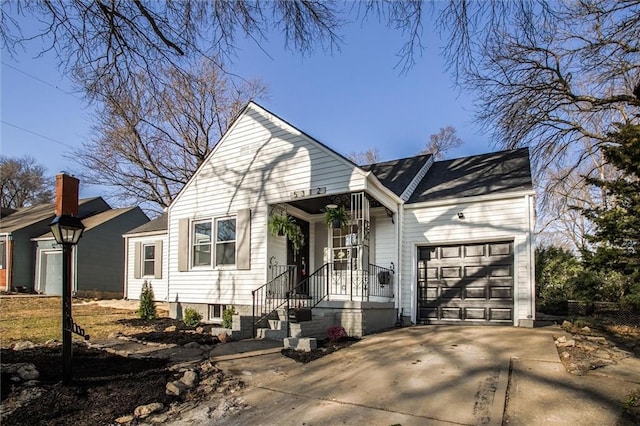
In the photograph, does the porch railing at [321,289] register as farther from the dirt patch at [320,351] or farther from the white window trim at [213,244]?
the white window trim at [213,244]

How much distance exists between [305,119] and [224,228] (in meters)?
4.55

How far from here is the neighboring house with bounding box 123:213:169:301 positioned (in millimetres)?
16406

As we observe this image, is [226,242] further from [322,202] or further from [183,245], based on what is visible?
[322,202]

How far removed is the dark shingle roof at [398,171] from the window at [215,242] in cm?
432

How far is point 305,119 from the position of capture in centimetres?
1338

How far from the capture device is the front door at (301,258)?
11294 millimetres

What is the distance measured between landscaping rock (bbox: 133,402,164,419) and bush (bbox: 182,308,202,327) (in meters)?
6.25

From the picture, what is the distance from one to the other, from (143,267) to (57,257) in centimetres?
616

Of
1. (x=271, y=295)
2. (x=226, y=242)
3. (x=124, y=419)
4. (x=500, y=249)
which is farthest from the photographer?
(x=226, y=242)

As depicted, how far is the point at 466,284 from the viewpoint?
10133 millimetres

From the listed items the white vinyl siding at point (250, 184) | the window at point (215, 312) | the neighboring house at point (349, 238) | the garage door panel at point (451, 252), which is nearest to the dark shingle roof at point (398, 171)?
the neighboring house at point (349, 238)

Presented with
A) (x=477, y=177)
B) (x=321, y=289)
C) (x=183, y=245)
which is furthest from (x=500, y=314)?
(x=183, y=245)

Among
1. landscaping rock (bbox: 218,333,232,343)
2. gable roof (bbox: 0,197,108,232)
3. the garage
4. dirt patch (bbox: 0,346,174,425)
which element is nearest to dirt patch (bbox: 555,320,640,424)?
the garage

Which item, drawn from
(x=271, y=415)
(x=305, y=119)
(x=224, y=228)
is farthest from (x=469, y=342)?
(x=305, y=119)
